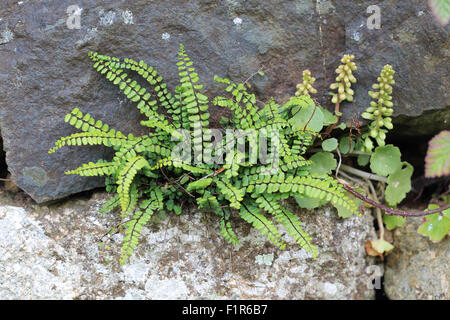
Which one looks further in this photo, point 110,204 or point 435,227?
point 435,227

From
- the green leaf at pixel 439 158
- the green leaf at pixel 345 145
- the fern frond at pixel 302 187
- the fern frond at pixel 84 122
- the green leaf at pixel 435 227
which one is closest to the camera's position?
the green leaf at pixel 439 158

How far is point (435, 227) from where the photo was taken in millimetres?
3543

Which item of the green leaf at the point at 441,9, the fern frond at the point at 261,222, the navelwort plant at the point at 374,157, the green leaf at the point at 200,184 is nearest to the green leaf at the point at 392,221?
the navelwort plant at the point at 374,157

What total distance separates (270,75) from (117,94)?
48.7 inches

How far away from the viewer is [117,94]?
3.48m

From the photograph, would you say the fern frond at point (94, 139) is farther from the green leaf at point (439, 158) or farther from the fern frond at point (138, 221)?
the green leaf at point (439, 158)

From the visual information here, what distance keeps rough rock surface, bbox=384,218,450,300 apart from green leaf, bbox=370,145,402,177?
2.02 ft

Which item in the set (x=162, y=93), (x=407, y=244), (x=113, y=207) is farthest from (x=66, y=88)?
(x=407, y=244)

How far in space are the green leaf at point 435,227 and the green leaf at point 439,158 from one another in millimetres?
1387

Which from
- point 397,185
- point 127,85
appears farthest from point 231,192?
point 397,185

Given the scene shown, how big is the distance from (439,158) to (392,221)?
1.65 meters

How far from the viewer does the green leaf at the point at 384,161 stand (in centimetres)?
356

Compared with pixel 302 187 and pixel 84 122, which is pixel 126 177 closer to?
pixel 84 122
